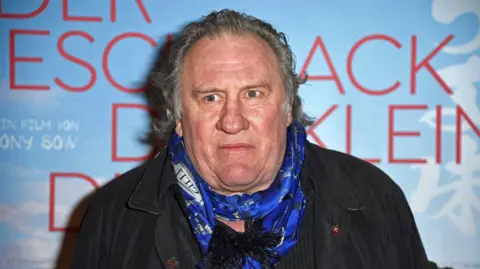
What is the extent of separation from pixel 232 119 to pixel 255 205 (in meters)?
0.25

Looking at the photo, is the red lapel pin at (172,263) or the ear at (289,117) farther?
the ear at (289,117)

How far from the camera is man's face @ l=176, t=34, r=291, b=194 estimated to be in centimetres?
129

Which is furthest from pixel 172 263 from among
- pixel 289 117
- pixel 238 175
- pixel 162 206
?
pixel 289 117

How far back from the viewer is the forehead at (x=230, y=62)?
4.25 feet

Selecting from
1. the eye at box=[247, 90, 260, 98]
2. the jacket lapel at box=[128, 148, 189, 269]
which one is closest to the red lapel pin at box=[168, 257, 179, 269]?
the jacket lapel at box=[128, 148, 189, 269]

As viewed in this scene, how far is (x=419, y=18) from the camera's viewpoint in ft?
7.02

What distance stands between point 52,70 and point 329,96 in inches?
45.3

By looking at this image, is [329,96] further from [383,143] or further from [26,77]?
[26,77]

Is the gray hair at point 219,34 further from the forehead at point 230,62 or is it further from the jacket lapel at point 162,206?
the jacket lapel at point 162,206

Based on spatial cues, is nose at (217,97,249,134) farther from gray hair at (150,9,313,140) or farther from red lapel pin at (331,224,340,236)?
red lapel pin at (331,224,340,236)

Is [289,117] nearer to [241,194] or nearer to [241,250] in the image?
[241,194]

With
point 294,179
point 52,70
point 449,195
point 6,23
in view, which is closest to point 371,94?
point 449,195

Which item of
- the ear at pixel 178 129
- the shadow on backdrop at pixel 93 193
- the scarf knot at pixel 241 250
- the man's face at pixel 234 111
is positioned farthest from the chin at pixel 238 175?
the shadow on backdrop at pixel 93 193

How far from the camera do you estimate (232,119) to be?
1.26m
